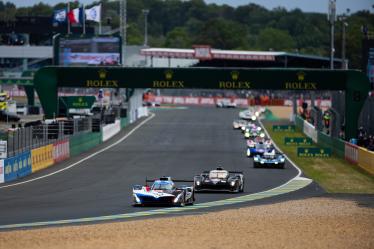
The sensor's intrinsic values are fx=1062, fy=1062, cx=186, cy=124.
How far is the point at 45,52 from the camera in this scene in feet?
470

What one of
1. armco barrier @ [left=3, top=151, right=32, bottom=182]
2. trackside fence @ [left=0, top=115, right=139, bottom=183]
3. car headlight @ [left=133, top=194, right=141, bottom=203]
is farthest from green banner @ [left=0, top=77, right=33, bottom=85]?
car headlight @ [left=133, top=194, right=141, bottom=203]

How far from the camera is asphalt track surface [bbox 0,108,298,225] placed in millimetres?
36000

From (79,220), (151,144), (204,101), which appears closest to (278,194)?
(79,220)

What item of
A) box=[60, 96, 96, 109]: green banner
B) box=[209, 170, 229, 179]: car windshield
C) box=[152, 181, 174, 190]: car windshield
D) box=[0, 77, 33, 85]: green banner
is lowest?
box=[209, 170, 229, 179]: car windshield

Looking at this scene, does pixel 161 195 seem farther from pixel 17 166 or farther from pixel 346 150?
pixel 346 150

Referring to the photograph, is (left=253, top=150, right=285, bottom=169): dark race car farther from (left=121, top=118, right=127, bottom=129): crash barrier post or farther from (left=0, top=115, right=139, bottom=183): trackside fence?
(left=121, top=118, right=127, bottom=129): crash barrier post

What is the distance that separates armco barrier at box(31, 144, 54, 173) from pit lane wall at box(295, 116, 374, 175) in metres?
16.9

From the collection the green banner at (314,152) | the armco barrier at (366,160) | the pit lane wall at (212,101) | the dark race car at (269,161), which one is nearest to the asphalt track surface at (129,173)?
the dark race car at (269,161)

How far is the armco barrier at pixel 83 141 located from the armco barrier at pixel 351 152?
55.0 ft

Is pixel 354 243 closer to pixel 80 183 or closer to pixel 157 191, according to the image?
pixel 157 191

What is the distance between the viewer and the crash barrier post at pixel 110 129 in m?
82.9

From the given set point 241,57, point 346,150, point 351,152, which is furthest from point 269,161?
point 241,57

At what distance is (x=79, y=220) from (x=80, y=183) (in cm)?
1464

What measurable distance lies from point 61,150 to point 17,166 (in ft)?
40.6
